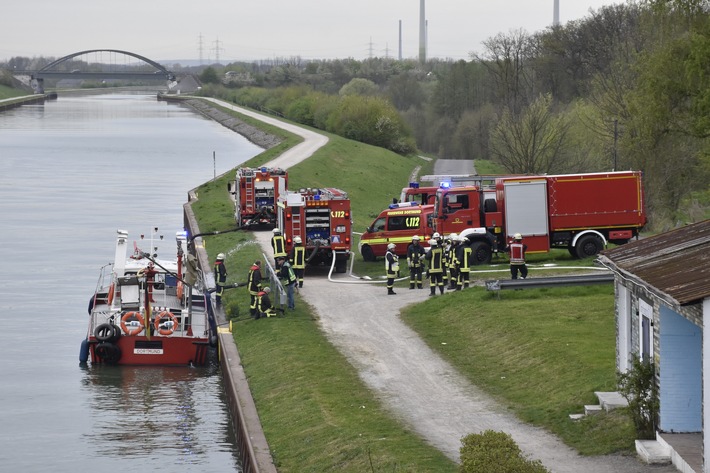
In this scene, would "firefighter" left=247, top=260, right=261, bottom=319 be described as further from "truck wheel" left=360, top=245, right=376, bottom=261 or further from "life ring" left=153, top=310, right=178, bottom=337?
"truck wheel" left=360, top=245, right=376, bottom=261

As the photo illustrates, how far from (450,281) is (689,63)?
10.3 meters

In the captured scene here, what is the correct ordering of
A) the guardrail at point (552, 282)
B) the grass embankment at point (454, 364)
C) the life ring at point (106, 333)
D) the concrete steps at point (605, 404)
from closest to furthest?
the grass embankment at point (454, 364) → the concrete steps at point (605, 404) → the life ring at point (106, 333) → the guardrail at point (552, 282)

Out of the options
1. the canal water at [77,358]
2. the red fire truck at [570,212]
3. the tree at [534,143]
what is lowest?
the canal water at [77,358]

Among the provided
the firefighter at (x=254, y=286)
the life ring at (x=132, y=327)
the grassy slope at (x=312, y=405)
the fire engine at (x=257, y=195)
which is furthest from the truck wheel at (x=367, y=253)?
the life ring at (x=132, y=327)

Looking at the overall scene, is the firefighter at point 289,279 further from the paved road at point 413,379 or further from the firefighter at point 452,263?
the firefighter at point 452,263

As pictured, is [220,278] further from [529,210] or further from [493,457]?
[493,457]

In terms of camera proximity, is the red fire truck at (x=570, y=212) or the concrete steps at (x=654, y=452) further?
the red fire truck at (x=570, y=212)

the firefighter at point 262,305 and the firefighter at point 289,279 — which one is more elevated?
the firefighter at point 289,279

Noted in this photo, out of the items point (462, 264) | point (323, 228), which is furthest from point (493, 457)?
point (323, 228)

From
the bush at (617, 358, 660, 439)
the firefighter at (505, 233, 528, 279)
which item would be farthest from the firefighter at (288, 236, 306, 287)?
the bush at (617, 358, 660, 439)

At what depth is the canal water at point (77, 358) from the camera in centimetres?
2441

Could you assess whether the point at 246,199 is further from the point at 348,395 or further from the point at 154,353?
the point at 348,395

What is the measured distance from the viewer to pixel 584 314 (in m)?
28.7

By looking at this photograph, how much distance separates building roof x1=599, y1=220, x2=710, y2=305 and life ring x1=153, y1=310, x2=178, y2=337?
13.2 m
